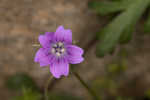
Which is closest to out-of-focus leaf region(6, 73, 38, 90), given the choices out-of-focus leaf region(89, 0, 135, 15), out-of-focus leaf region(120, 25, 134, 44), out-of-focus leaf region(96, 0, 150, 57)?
out-of-focus leaf region(96, 0, 150, 57)

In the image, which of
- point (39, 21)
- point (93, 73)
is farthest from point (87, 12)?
point (93, 73)

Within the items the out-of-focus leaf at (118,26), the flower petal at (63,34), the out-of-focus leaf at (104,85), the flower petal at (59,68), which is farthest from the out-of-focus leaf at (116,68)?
the flower petal at (63,34)

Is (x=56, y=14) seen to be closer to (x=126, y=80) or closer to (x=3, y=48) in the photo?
(x=3, y=48)

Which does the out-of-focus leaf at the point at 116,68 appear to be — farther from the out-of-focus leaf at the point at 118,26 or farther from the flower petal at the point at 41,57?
the flower petal at the point at 41,57

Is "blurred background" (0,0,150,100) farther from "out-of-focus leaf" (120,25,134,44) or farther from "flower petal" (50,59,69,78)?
"flower petal" (50,59,69,78)

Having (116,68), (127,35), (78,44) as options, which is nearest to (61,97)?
(78,44)

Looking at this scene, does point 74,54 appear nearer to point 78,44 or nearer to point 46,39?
point 46,39
